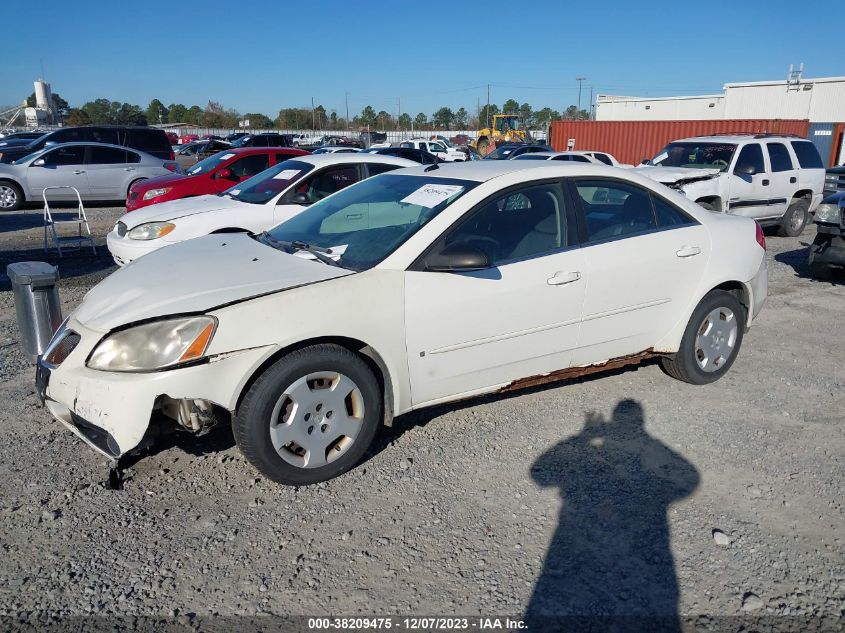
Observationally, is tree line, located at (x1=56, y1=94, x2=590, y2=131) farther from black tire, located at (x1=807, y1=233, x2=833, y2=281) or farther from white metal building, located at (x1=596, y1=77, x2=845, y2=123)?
black tire, located at (x1=807, y1=233, x2=833, y2=281)

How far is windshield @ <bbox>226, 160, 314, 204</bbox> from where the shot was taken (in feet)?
26.2

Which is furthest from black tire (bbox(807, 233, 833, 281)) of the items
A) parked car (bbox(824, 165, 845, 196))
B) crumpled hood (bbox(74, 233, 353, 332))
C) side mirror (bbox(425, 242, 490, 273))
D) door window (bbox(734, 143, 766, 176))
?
parked car (bbox(824, 165, 845, 196))

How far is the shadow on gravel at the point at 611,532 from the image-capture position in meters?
2.77

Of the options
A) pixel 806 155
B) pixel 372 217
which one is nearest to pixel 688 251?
pixel 372 217

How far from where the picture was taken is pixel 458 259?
3.71 metres

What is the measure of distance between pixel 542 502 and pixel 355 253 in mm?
1731

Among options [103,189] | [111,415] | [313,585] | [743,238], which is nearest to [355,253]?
[111,415]

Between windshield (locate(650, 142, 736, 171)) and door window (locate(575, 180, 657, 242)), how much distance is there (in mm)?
7824

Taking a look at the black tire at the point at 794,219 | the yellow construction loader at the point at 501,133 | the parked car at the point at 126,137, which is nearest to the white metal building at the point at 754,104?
the yellow construction loader at the point at 501,133

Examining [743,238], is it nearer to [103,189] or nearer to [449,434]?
[449,434]

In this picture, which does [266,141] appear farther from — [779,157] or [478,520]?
[478,520]

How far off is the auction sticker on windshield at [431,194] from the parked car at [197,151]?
3150cm

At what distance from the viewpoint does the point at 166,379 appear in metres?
3.22

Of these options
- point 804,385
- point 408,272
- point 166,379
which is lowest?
point 804,385
